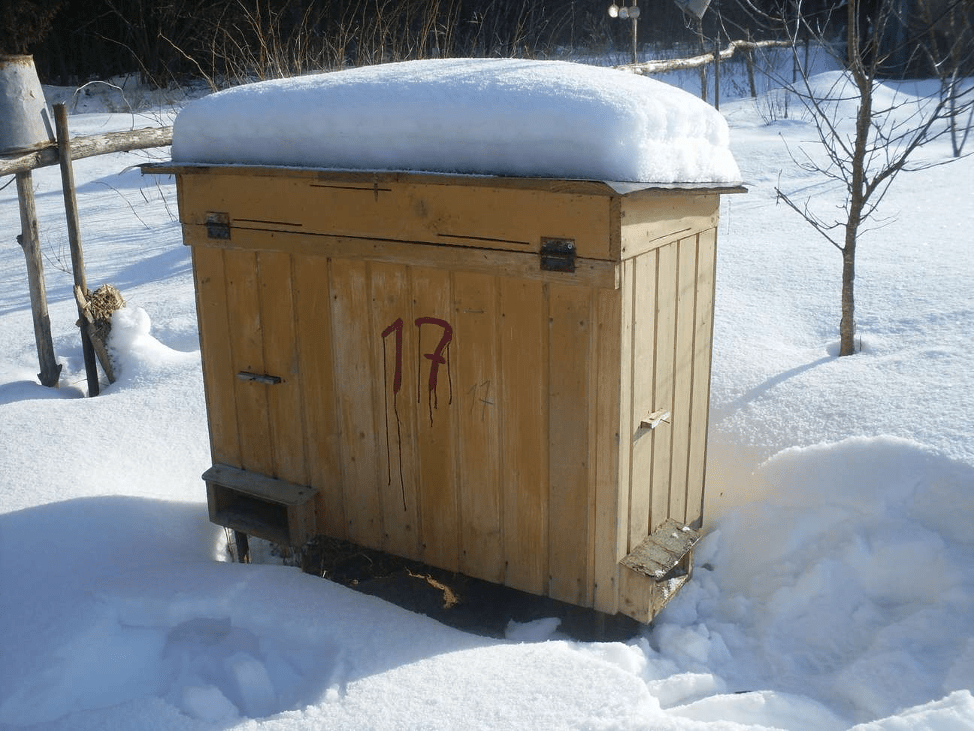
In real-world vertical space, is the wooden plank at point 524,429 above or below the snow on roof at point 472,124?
below

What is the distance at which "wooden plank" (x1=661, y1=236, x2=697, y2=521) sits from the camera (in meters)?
3.51

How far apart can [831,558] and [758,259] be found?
11.9 feet

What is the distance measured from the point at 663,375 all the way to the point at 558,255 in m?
0.74

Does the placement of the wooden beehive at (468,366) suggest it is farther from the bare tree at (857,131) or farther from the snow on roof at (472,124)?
the bare tree at (857,131)

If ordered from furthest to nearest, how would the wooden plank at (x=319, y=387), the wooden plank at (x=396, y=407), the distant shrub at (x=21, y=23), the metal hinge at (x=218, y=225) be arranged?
the distant shrub at (x=21, y=23), the metal hinge at (x=218, y=225), the wooden plank at (x=319, y=387), the wooden plank at (x=396, y=407)

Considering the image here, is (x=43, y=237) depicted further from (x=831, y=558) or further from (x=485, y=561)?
(x=831, y=558)

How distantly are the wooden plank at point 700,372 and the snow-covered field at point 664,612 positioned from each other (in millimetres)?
236

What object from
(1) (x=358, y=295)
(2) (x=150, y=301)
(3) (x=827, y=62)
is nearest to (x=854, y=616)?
(1) (x=358, y=295)

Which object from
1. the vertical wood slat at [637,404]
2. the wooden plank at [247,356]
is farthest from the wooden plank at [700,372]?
the wooden plank at [247,356]

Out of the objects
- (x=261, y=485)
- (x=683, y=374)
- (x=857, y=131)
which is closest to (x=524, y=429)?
(x=683, y=374)

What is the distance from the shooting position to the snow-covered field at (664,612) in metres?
2.94

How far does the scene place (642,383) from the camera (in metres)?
3.27


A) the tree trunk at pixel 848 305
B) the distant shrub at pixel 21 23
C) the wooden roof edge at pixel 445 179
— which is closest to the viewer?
the wooden roof edge at pixel 445 179

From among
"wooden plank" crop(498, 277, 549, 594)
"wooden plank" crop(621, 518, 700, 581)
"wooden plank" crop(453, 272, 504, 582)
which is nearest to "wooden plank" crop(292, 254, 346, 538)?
"wooden plank" crop(453, 272, 504, 582)
